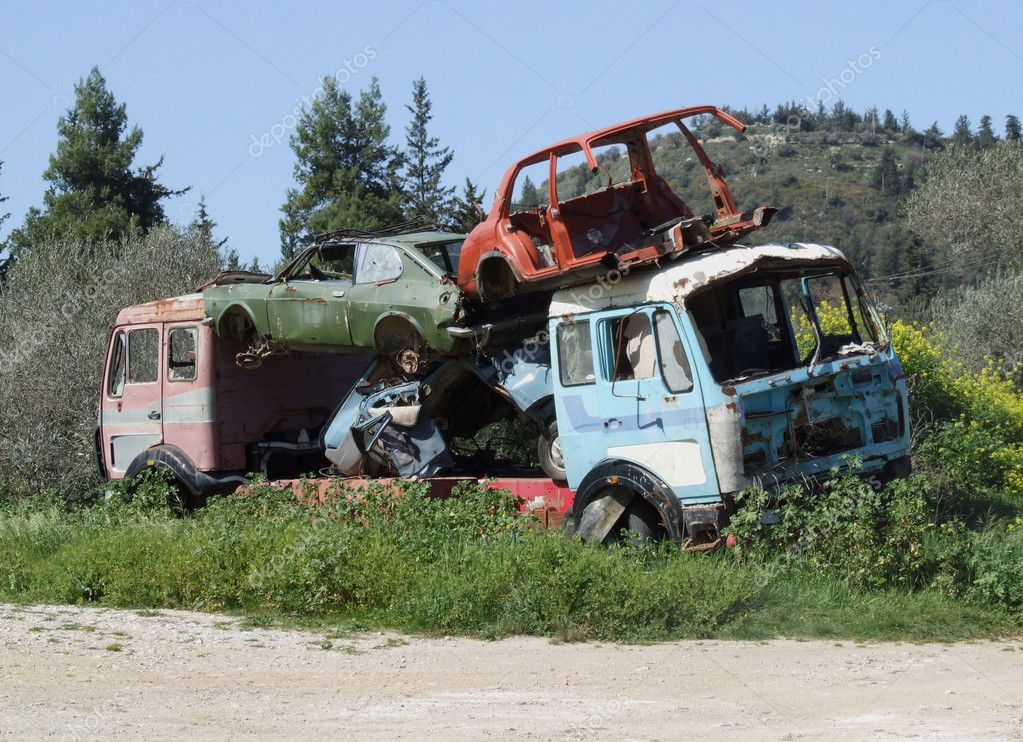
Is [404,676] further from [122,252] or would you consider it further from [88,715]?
[122,252]

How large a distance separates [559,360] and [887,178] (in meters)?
66.9

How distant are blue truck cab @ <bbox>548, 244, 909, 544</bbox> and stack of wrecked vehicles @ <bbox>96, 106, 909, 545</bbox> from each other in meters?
0.02

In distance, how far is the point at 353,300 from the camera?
11.3m

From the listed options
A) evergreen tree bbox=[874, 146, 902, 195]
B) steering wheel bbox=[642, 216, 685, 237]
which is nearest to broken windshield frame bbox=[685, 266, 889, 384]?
steering wheel bbox=[642, 216, 685, 237]

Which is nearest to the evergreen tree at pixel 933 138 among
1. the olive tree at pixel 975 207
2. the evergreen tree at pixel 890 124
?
the evergreen tree at pixel 890 124

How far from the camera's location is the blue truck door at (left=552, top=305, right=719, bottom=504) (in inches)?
345

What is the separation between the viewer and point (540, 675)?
7.02 meters

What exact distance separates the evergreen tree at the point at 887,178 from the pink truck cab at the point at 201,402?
62788mm

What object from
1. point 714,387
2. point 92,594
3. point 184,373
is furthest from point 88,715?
point 184,373

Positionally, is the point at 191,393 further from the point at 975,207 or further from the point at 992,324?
the point at 975,207

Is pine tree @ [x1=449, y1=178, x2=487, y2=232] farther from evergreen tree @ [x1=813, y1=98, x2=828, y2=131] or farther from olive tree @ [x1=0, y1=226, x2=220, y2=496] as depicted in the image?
evergreen tree @ [x1=813, y1=98, x2=828, y2=131]

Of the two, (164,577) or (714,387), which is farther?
(164,577)

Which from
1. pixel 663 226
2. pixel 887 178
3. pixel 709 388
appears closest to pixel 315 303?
pixel 663 226

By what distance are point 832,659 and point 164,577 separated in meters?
5.11
